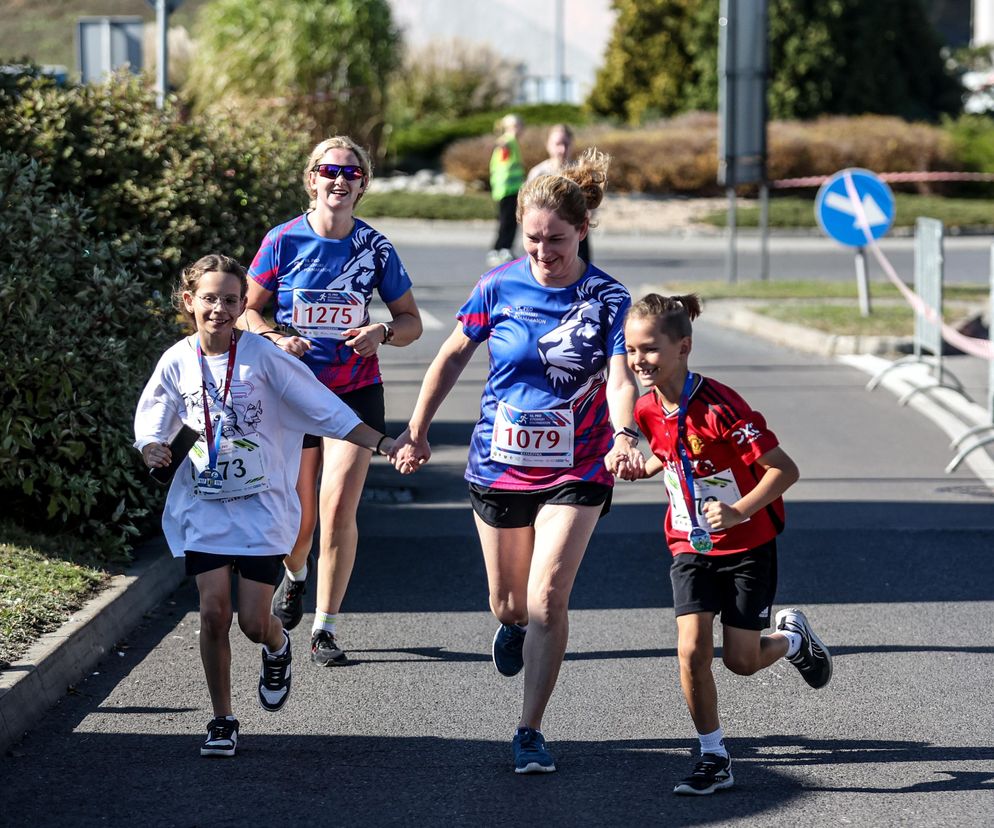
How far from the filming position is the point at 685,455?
482 centimetres

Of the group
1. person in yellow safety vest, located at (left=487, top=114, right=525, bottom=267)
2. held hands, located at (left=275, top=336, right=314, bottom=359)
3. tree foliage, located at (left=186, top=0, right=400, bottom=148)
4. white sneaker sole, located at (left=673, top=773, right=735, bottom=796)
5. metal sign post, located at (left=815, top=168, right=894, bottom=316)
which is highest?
tree foliage, located at (left=186, top=0, right=400, bottom=148)

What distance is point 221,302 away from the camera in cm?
512

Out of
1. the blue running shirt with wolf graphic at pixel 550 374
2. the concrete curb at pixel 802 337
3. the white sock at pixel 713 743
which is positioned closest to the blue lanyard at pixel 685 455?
the blue running shirt with wolf graphic at pixel 550 374

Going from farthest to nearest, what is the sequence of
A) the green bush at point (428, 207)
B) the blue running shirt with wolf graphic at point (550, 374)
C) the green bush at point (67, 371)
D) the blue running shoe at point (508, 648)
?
the green bush at point (428, 207) → the green bush at point (67, 371) → the blue running shoe at point (508, 648) → the blue running shirt with wolf graphic at point (550, 374)

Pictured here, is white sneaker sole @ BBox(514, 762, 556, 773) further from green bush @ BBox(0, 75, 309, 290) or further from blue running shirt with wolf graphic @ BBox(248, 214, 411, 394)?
green bush @ BBox(0, 75, 309, 290)

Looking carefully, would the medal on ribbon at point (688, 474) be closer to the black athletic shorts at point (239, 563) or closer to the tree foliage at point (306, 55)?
the black athletic shorts at point (239, 563)

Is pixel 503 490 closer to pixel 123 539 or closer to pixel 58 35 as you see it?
pixel 123 539

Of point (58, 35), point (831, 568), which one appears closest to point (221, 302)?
point (831, 568)

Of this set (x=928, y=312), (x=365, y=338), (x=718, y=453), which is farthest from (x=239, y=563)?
(x=928, y=312)

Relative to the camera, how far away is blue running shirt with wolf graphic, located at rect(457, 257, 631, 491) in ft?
16.9

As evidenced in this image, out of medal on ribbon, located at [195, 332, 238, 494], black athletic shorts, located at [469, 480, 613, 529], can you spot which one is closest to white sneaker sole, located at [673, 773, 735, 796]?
black athletic shorts, located at [469, 480, 613, 529]

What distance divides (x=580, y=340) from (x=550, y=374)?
15cm

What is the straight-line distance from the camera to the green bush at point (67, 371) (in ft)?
23.6

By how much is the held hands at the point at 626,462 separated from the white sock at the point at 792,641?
964 millimetres
